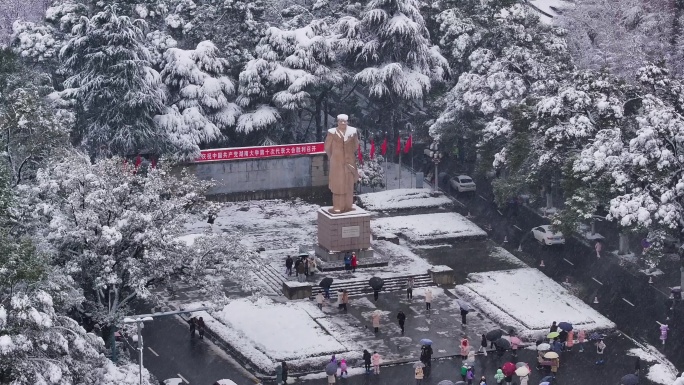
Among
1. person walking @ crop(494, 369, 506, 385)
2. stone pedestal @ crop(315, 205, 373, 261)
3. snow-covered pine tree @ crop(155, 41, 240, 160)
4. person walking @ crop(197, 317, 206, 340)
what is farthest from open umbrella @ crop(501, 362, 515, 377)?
snow-covered pine tree @ crop(155, 41, 240, 160)

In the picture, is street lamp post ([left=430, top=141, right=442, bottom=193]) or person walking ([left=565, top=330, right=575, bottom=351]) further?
street lamp post ([left=430, top=141, right=442, bottom=193])

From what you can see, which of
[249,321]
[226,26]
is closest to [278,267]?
[249,321]

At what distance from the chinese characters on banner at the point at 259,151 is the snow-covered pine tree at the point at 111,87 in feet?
15.9

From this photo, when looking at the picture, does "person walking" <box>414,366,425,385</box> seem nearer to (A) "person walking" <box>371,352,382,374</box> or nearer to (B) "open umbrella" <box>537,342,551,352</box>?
(A) "person walking" <box>371,352,382,374</box>

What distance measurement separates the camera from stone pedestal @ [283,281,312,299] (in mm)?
61562

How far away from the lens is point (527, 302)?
200ft

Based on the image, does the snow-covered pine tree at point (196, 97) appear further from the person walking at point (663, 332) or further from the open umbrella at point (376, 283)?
the person walking at point (663, 332)

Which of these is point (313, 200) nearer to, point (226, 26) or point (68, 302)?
point (226, 26)

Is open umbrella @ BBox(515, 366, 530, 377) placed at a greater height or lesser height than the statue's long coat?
lesser

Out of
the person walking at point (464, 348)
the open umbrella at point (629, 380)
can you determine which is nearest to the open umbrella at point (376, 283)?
the person walking at point (464, 348)

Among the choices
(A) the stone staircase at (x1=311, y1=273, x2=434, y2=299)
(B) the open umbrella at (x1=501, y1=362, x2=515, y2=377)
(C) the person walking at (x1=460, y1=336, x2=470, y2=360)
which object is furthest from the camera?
(A) the stone staircase at (x1=311, y1=273, x2=434, y2=299)

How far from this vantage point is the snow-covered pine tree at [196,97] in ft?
253

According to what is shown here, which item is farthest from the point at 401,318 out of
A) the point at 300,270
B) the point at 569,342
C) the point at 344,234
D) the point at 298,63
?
the point at 298,63

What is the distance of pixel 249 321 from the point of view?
191 ft
